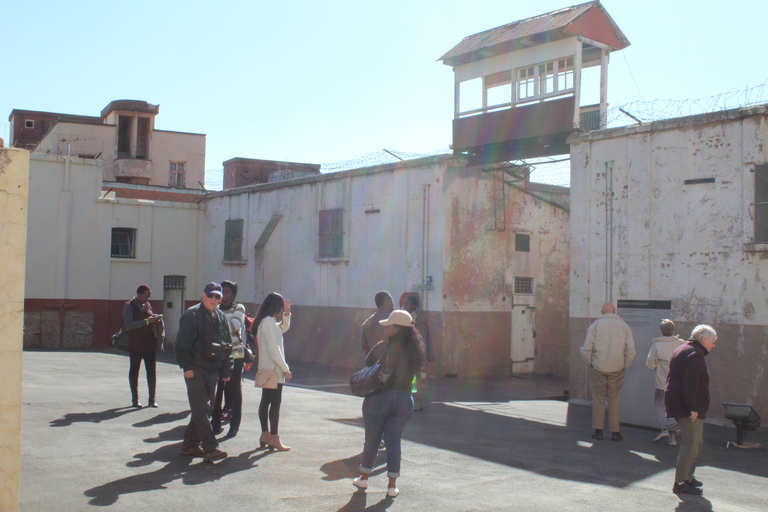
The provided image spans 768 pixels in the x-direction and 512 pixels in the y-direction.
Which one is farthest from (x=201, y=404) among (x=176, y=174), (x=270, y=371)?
(x=176, y=174)

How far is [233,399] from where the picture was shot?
8828 mm

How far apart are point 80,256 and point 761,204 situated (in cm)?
1974

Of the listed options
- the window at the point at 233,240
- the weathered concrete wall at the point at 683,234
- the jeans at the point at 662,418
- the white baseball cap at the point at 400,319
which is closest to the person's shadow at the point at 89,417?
the white baseball cap at the point at 400,319

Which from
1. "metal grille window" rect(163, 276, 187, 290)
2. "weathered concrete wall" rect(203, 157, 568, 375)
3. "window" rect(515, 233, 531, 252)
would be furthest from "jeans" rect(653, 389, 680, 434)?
"metal grille window" rect(163, 276, 187, 290)

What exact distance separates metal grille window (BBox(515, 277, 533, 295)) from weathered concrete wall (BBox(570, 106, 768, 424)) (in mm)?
5213

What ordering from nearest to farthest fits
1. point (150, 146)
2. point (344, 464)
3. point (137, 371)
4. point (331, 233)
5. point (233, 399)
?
point (344, 464)
point (233, 399)
point (137, 371)
point (331, 233)
point (150, 146)

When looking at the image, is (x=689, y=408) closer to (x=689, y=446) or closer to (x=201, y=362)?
(x=689, y=446)

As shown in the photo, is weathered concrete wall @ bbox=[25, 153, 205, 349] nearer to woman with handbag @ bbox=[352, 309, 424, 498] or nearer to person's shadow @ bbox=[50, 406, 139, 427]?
person's shadow @ bbox=[50, 406, 139, 427]

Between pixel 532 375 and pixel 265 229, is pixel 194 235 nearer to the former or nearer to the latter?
pixel 265 229

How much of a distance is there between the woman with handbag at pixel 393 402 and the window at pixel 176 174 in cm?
3690

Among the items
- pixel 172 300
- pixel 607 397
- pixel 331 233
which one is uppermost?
pixel 331 233

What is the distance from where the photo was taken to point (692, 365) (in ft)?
22.8

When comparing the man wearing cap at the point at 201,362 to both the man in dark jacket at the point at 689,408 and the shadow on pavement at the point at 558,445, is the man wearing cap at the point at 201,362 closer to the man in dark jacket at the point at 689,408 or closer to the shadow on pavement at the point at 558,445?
the shadow on pavement at the point at 558,445

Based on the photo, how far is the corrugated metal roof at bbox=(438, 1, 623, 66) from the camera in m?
15.8
